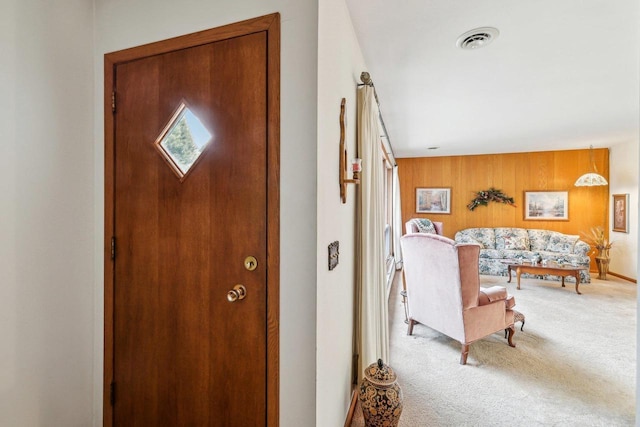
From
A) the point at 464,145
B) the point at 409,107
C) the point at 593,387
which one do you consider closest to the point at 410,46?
the point at 409,107

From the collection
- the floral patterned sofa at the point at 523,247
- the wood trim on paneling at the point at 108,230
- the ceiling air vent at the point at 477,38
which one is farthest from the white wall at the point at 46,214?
the floral patterned sofa at the point at 523,247

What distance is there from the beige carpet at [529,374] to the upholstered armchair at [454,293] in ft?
0.72

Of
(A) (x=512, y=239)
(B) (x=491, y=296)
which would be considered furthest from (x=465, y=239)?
(B) (x=491, y=296)

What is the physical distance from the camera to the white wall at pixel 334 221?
114cm

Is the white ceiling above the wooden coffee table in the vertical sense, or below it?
above

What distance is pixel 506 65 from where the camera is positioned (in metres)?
2.43

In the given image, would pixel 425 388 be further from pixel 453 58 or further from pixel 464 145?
pixel 464 145

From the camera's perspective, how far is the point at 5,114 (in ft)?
3.85

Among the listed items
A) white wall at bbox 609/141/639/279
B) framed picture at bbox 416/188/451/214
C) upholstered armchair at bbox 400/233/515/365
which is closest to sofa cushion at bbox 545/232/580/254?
white wall at bbox 609/141/639/279

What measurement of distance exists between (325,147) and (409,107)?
2.73m

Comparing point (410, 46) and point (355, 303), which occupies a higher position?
point (410, 46)

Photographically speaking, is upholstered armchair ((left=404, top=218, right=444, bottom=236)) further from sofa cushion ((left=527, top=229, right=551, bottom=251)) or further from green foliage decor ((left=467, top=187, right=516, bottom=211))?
sofa cushion ((left=527, top=229, right=551, bottom=251))

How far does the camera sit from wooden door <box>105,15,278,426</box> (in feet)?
3.88

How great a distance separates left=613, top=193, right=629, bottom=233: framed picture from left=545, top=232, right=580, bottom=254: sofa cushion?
784 mm
